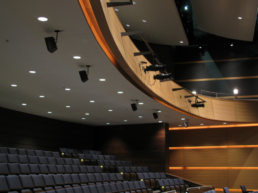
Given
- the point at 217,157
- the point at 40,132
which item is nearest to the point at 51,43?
the point at 40,132

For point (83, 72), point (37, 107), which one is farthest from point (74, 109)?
point (83, 72)

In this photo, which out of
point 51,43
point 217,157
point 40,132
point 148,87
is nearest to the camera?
point 51,43

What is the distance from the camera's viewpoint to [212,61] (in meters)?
13.2

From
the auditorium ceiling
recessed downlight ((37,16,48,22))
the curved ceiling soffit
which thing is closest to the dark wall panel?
the auditorium ceiling

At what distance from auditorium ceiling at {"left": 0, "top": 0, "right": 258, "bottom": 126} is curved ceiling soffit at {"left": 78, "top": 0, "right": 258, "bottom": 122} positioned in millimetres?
116

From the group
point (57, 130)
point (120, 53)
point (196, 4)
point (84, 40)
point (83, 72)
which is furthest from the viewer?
point (57, 130)

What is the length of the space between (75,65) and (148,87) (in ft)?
6.53

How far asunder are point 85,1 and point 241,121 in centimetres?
867

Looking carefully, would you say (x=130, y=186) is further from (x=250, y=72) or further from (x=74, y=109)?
(x=250, y=72)

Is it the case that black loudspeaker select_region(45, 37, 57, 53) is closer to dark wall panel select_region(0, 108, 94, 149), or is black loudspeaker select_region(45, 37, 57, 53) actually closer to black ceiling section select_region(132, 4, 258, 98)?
dark wall panel select_region(0, 108, 94, 149)

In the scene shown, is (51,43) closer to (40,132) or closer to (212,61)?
(40,132)

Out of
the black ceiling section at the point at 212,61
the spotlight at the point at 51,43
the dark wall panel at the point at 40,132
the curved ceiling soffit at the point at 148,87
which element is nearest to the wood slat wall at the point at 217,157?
the curved ceiling soffit at the point at 148,87

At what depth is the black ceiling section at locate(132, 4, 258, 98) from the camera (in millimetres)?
12734

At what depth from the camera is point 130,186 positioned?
713 centimetres
